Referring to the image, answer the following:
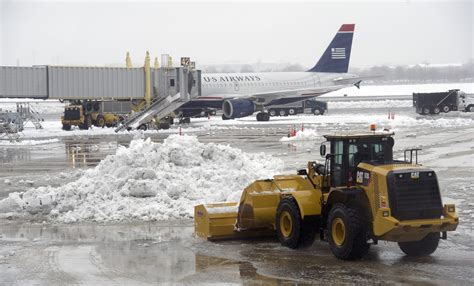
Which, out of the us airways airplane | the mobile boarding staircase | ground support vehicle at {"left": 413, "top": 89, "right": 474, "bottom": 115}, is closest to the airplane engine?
the us airways airplane

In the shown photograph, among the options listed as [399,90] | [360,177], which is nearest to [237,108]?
[360,177]

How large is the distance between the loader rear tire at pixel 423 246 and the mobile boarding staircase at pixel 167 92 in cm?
3597

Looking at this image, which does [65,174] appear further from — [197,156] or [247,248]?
[247,248]

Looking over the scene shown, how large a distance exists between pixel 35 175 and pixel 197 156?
7.86m

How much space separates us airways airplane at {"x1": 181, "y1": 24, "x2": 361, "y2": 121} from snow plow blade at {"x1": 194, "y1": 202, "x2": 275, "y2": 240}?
37.2m

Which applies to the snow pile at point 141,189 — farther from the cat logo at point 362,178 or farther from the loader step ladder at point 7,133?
the loader step ladder at point 7,133

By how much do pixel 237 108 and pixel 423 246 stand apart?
39.3m

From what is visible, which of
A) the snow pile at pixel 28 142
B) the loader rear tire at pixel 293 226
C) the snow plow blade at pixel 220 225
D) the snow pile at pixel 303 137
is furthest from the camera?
the snow pile at pixel 28 142

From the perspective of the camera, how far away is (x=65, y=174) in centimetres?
2438

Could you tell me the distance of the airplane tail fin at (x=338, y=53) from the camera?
61.6 metres

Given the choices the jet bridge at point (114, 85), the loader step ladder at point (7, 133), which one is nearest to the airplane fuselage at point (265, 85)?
the jet bridge at point (114, 85)

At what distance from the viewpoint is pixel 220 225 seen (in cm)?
1391

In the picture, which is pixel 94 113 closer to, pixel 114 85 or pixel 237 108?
pixel 114 85

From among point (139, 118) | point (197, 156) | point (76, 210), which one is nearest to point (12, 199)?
point (76, 210)
